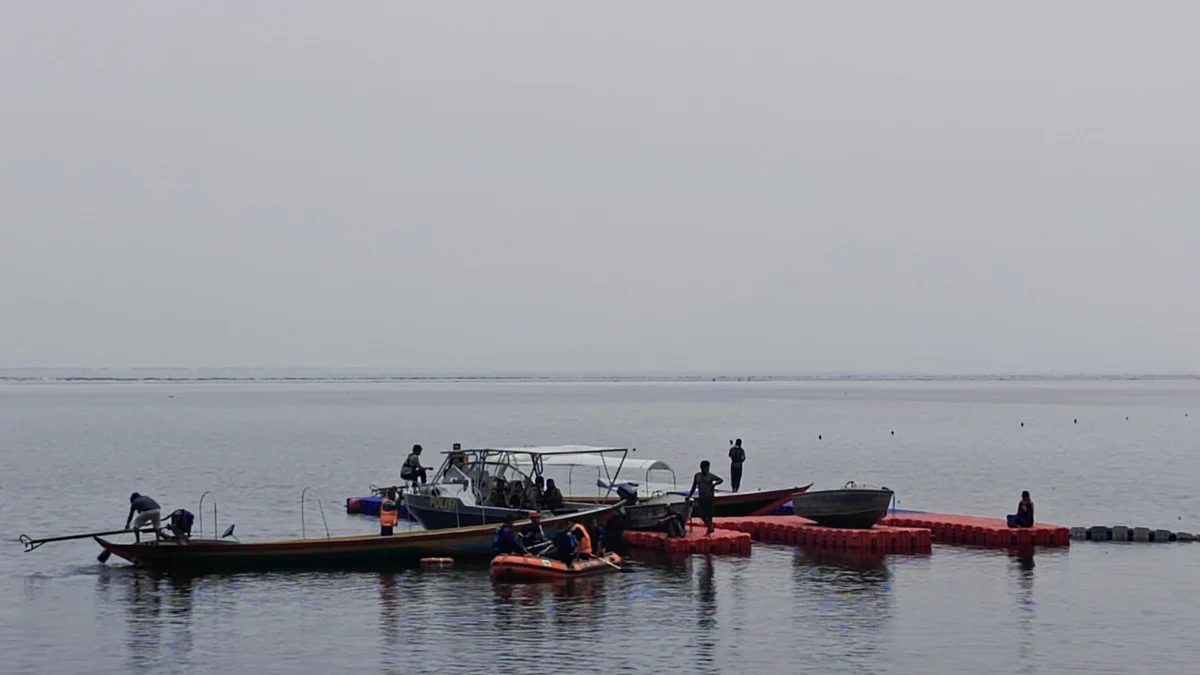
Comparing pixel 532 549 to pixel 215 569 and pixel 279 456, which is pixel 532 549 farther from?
pixel 279 456

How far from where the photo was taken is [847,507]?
135ft

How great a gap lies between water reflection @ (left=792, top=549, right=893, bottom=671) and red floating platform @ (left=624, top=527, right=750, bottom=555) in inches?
64.8

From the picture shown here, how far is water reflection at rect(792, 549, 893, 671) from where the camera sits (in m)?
27.9

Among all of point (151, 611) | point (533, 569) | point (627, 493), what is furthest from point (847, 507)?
point (151, 611)

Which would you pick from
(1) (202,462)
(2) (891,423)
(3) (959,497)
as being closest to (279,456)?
(1) (202,462)

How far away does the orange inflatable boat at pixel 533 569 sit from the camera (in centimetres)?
3438

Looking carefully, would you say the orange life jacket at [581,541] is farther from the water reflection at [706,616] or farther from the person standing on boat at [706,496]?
the person standing on boat at [706,496]

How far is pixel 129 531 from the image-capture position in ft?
119

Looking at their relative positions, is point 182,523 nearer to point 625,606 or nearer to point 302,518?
point 625,606

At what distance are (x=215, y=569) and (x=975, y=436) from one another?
90.8 m

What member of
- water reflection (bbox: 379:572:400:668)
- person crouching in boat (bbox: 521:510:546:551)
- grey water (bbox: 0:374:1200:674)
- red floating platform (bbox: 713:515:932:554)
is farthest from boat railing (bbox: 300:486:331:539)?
red floating platform (bbox: 713:515:932:554)

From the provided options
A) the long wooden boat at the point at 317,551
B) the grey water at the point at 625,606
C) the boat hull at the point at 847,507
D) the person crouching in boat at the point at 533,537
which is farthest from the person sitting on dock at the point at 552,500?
the boat hull at the point at 847,507

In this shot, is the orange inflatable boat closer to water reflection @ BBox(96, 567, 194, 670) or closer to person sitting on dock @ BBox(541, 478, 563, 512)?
person sitting on dock @ BBox(541, 478, 563, 512)

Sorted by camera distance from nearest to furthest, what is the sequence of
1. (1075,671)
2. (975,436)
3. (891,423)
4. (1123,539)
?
(1075,671) < (1123,539) < (975,436) < (891,423)
